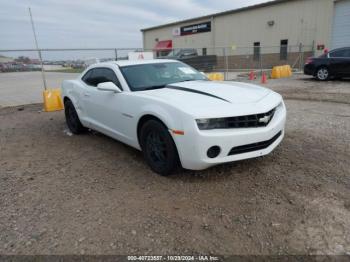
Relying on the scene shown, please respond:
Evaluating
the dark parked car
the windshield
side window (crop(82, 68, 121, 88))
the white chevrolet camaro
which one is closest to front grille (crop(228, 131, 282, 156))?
the white chevrolet camaro

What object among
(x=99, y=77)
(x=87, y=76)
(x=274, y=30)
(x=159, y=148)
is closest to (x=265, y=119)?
(x=159, y=148)

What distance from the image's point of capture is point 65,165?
14.4 ft

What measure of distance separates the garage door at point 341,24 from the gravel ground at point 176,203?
19.0 metres

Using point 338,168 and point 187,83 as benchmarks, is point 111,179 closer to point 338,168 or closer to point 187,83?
point 187,83

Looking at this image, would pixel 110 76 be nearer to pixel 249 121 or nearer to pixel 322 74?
pixel 249 121

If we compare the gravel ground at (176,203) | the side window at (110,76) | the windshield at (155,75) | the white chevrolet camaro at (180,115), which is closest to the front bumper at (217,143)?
the white chevrolet camaro at (180,115)

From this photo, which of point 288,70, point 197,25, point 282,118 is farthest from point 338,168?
point 197,25

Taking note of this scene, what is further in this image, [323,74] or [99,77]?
[323,74]

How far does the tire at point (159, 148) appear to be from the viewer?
3443 millimetres

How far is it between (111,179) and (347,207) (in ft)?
8.62

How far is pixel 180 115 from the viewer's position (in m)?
3.23

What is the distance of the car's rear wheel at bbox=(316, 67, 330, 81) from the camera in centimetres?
1276

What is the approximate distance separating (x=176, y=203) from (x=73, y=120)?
143 inches

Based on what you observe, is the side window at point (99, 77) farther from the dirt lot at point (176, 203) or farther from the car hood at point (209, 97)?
the dirt lot at point (176, 203)
